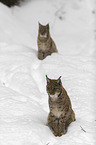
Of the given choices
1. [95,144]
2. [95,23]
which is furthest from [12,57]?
[95,23]

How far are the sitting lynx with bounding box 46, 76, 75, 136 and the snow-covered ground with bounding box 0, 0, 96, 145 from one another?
0.34 ft

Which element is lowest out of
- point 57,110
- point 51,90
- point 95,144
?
point 95,144

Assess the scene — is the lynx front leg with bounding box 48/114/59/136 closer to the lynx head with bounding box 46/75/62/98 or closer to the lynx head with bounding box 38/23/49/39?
the lynx head with bounding box 46/75/62/98

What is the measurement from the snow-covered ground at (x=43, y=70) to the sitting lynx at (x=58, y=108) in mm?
103

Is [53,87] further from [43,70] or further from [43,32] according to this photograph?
[43,32]

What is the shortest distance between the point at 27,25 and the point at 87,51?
8.48ft

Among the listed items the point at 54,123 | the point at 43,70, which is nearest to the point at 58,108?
the point at 54,123

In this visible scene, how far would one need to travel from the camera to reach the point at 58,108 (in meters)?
3.95

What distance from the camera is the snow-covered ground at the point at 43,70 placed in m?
3.88

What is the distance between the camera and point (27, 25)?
36.7 ft

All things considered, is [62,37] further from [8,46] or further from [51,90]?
[51,90]

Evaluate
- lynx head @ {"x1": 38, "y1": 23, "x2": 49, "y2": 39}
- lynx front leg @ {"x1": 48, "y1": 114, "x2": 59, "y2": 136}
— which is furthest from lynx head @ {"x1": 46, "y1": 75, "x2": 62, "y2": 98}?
lynx head @ {"x1": 38, "y1": 23, "x2": 49, "y2": 39}

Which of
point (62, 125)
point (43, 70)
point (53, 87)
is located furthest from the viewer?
point (43, 70)

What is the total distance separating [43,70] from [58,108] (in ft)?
8.25
